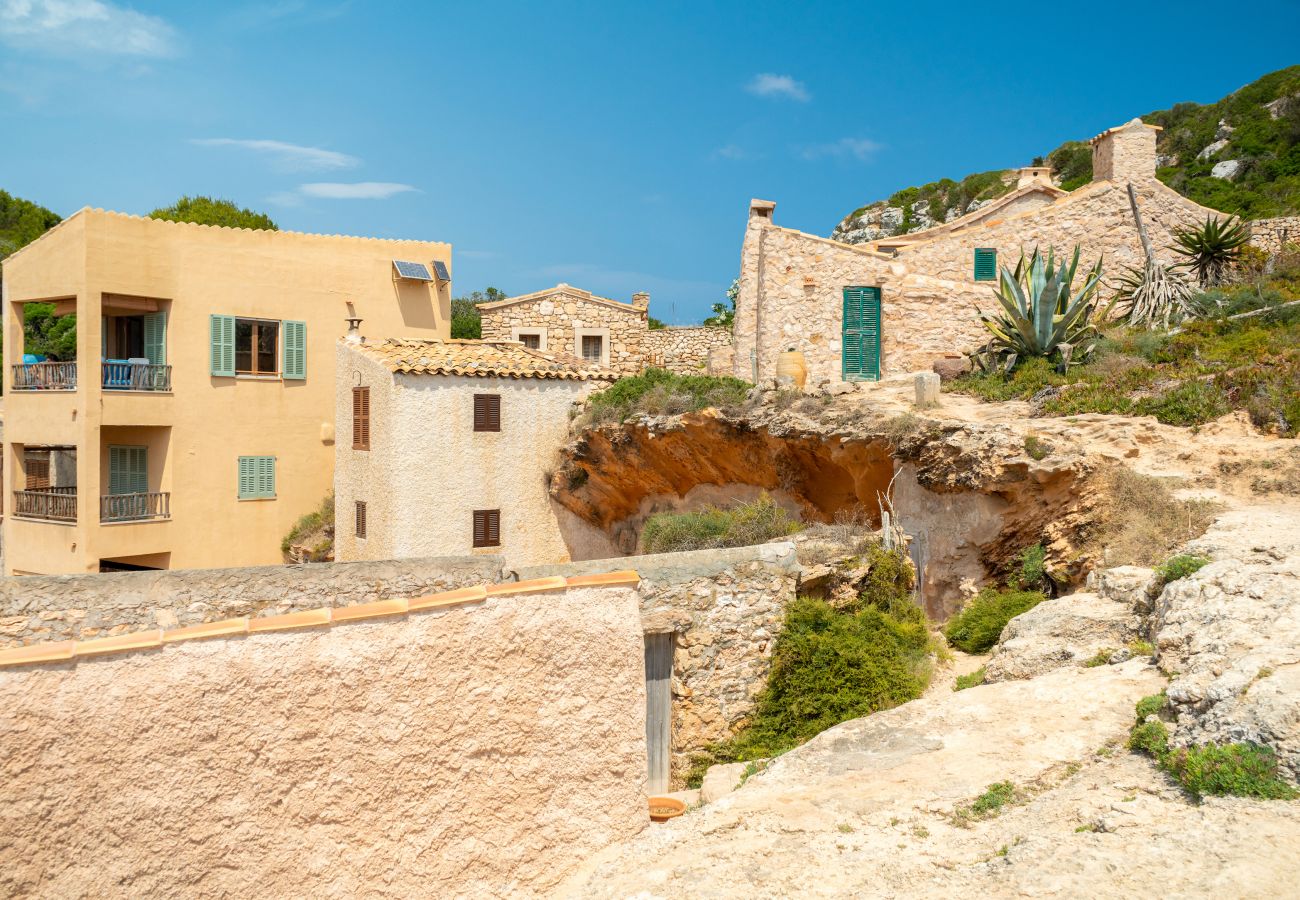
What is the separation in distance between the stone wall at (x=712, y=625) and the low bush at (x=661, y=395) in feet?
22.6

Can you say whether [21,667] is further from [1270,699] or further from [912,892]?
[1270,699]

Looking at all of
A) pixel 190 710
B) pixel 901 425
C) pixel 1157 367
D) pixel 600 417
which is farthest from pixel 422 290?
pixel 190 710

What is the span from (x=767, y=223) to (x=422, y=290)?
33.5ft

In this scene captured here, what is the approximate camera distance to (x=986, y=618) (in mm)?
11977

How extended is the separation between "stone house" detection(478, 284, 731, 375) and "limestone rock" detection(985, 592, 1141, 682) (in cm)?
1840

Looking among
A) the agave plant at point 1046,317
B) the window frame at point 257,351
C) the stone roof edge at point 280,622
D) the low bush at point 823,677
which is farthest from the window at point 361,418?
the stone roof edge at point 280,622

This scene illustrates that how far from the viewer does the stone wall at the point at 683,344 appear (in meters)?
29.2

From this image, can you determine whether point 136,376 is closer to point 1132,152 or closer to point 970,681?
point 970,681

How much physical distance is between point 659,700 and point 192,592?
5291 millimetres

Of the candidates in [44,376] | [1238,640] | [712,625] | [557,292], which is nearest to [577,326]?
[557,292]

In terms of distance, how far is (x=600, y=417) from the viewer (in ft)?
67.2

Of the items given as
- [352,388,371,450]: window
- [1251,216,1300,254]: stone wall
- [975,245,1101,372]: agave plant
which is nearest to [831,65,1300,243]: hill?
[1251,216,1300,254]: stone wall

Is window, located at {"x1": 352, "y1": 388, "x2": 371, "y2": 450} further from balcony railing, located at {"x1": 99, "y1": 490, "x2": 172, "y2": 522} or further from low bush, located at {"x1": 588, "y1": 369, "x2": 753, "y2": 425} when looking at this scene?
balcony railing, located at {"x1": 99, "y1": 490, "x2": 172, "y2": 522}

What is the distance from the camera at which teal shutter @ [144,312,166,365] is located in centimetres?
2266
